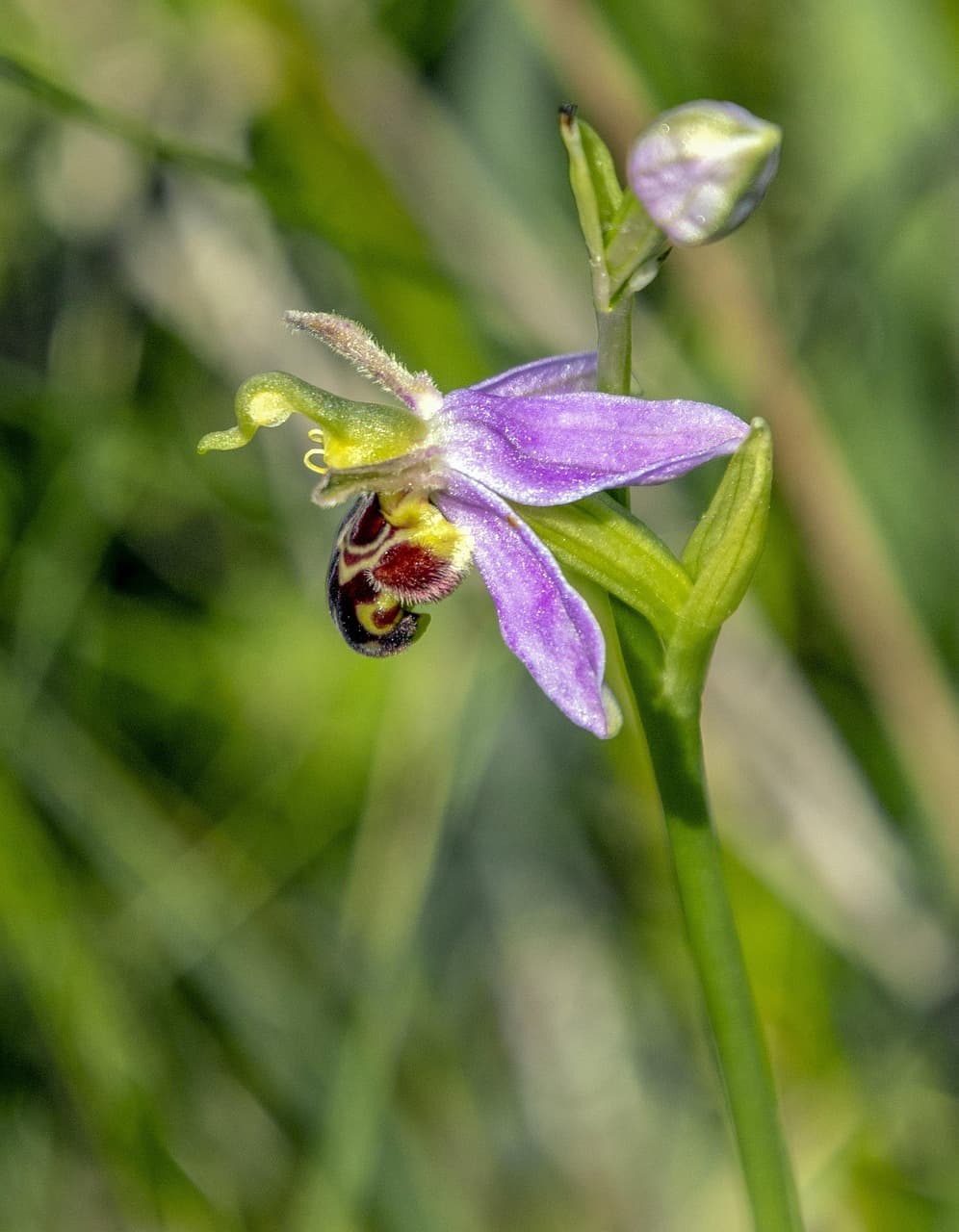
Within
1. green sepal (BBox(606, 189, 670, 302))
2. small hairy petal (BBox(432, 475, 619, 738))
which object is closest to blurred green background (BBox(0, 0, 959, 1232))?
small hairy petal (BBox(432, 475, 619, 738))

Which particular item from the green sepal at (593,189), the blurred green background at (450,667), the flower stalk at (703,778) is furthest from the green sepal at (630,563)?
the blurred green background at (450,667)

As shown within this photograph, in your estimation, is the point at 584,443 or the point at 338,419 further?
the point at 338,419

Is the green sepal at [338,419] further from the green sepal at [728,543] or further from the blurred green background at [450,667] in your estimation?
the blurred green background at [450,667]

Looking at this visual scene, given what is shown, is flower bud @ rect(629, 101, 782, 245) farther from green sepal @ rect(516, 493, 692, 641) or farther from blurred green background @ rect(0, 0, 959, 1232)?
blurred green background @ rect(0, 0, 959, 1232)

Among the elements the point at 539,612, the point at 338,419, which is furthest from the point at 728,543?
the point at 338,419

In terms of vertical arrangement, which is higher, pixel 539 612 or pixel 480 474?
pixel 480 474

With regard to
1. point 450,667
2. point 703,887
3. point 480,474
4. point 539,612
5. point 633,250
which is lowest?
point 703,887

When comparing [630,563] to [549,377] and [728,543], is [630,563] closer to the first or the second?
[728,543]
